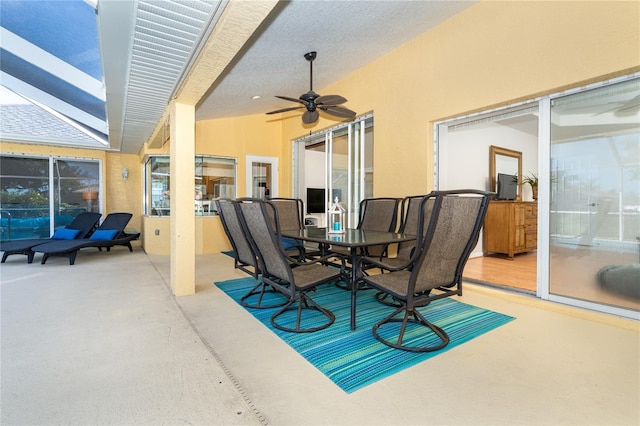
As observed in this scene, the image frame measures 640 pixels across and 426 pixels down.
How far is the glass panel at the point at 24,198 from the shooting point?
21.8 ft

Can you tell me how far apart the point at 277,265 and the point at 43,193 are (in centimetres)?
768

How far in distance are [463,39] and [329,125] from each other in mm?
2712

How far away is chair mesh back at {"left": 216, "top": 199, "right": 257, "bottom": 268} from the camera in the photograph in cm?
275

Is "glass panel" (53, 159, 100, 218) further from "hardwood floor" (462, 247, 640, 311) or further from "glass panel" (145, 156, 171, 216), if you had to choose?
"hardwood floor" (462, 247, 640, 311)

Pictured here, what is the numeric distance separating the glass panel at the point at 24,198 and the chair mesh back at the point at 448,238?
865 centimetres

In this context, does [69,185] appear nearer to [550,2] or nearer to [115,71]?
[115,71]

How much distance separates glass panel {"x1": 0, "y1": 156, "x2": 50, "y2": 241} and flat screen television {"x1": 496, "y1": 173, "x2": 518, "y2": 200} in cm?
978

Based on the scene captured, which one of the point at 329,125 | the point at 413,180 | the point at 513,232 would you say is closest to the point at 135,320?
the point at 413,180

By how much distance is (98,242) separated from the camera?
18.5ft

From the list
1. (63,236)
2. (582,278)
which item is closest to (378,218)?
(582,278)

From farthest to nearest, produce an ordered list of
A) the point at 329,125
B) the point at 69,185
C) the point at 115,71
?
1. the point at 69,185
2. the point at 329,125
3. the point at 115,71

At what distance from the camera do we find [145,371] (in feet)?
5.99

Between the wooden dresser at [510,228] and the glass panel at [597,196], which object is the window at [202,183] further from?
the glass panel at [597,196]

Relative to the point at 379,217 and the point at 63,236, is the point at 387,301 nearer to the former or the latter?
the point at 379,217
